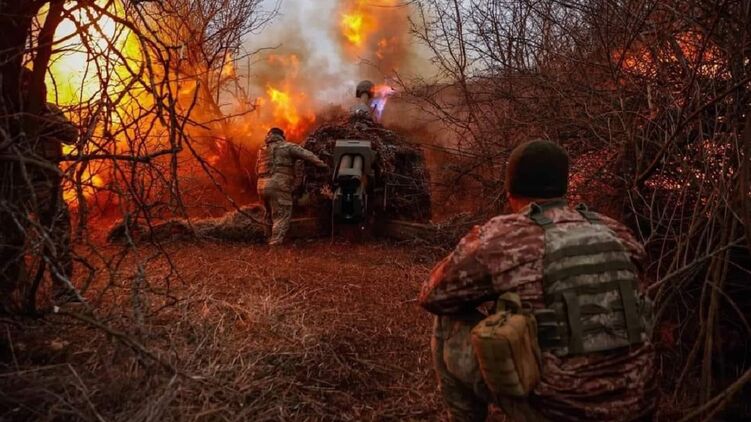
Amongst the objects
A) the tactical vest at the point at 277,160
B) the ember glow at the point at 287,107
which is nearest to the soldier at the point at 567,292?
the tactical vest at the point at 277,160

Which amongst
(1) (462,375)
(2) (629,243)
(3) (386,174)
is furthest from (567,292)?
(3) (386,174)

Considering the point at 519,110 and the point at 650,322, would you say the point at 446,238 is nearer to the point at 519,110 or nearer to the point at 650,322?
the point at 519,110

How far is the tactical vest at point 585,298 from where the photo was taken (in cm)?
220

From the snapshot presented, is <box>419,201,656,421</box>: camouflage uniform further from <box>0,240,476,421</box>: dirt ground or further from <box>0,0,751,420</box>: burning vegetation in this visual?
<box>0,240,476,421</box>: dirt ground

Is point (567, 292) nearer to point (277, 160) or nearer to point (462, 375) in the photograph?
point (462, 375)

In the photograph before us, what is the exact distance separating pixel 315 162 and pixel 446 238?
2640 millimetres

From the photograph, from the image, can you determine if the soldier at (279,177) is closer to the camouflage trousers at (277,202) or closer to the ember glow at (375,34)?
the camouflage trousers at (277,202)

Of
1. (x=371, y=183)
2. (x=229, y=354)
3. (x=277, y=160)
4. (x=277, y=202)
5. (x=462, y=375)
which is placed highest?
(x=277, y=160)

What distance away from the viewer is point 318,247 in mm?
8672

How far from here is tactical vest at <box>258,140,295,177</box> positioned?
881 cm

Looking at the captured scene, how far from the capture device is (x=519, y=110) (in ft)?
22.6

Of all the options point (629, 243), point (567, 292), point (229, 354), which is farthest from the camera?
point (229, 354)

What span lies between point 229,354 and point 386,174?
6201 millimetres

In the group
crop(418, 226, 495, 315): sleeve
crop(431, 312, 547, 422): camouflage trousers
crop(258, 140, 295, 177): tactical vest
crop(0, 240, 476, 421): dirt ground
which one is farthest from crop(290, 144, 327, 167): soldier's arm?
crop(418, 226, 495, 315): sleeve
